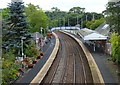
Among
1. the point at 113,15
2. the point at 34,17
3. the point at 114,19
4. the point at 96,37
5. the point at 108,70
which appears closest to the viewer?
the point at 114,19

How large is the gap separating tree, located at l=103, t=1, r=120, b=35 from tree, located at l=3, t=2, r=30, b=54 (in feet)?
30.8

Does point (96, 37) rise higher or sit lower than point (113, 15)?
lower

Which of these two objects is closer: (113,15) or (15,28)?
(113,15)

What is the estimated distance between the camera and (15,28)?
23062 millimetres

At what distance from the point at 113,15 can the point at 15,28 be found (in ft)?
36.0

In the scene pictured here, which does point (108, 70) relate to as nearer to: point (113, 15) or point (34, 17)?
point (113, 15)

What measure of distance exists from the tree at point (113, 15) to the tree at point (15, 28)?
9376 mm

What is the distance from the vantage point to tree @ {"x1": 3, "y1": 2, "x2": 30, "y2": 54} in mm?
23000

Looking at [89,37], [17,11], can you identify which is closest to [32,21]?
[89,37]

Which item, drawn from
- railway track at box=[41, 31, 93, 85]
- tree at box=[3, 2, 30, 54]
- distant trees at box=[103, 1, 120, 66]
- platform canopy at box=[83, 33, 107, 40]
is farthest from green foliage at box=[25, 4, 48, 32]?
distant trees at box=[103, 1, 120, 66]

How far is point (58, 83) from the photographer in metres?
16.0

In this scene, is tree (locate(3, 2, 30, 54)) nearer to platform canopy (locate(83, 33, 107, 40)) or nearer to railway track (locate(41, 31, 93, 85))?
railway track (locate(41, 31, 93, 85))

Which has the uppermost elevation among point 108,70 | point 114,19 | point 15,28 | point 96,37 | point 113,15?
point 113,15

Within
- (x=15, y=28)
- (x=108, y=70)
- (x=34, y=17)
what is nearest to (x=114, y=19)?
(x=108, y=70)
